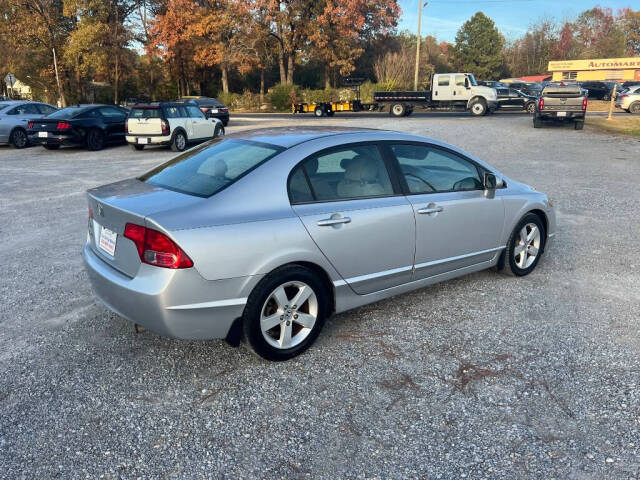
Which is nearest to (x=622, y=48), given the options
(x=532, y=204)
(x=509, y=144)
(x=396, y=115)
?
(x=396, y=115)

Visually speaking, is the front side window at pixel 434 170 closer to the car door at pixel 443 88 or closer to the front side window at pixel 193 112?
the front side window at pixel 193 112

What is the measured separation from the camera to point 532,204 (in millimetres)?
5148

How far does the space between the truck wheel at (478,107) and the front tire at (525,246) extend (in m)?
26.4

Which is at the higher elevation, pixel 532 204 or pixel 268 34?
pixel 268 34

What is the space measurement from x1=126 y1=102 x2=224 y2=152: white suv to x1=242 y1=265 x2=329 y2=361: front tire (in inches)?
524

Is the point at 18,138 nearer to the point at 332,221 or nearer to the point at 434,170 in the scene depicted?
the point at 434,170

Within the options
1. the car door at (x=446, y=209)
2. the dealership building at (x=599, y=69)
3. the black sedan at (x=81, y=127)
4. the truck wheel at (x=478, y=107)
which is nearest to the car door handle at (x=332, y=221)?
the car door at (x=446, y=209)

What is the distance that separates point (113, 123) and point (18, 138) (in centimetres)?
340

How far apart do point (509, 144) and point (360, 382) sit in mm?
15799

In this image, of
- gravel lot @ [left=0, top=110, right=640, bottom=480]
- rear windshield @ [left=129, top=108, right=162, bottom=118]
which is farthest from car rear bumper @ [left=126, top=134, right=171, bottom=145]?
gravel lot @ [left=0, top=110, right=640, bottom=480]

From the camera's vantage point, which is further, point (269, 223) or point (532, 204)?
point (532, 204)

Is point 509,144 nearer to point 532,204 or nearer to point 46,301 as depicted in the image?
point 532,204

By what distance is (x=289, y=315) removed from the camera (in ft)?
11.7

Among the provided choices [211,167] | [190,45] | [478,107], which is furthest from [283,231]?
[190,45]
